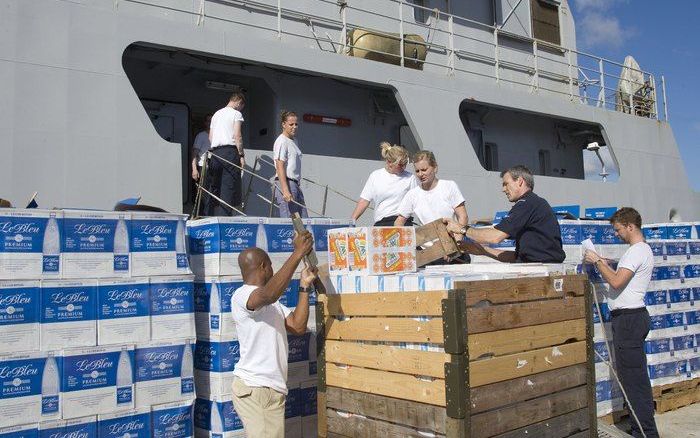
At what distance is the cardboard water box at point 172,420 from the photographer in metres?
3.83

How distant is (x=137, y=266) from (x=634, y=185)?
37.3 feet

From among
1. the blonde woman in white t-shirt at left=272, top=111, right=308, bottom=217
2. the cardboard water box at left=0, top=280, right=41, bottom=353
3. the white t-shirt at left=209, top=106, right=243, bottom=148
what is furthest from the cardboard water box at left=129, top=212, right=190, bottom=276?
the white t-shirt at left=209, top=106, right=243, bottom=148

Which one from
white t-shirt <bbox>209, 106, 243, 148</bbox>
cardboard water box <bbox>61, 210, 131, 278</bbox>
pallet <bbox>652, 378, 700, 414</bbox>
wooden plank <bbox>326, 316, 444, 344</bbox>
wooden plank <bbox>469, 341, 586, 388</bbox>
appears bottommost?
pallet <bbox>652, 378, 700, 414</bbox>

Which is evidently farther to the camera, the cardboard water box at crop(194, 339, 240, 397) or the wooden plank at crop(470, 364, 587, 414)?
the cardboard water box at crop(194, 339, 240, 397)

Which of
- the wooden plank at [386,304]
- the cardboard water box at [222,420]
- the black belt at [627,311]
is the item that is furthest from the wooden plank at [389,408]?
the black belt at [627,311]

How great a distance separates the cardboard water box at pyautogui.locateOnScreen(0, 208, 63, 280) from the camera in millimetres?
3572

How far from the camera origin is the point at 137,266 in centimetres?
396

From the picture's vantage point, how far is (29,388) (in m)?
3.47

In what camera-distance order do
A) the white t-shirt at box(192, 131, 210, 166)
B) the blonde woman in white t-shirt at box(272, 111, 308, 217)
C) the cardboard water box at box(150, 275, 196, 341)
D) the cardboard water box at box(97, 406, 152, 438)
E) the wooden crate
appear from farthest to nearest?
the white t-shirt at box(192, 131, 210, 166), the blonde woman in white t-shirt at box(272, 111, 308, 217), the cardboard water box at box(150, 275, 196, 341), the cardboard water box at box(97, 406, 152, 438), the wooden crate

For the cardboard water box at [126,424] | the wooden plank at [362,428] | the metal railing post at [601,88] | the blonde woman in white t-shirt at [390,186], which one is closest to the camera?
the wooden plank at [362,428]

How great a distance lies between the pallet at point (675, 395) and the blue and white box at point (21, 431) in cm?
536

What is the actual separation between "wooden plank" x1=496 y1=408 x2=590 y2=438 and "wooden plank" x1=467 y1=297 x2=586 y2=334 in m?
0.52

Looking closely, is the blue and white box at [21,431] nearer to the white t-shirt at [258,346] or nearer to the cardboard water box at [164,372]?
the cardboard water box at [164,372]

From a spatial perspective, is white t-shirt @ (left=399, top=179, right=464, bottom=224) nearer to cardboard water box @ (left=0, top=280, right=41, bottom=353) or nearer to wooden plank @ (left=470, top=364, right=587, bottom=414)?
wooden plank @ (left=470, top=364, right=587, bottom=414)
